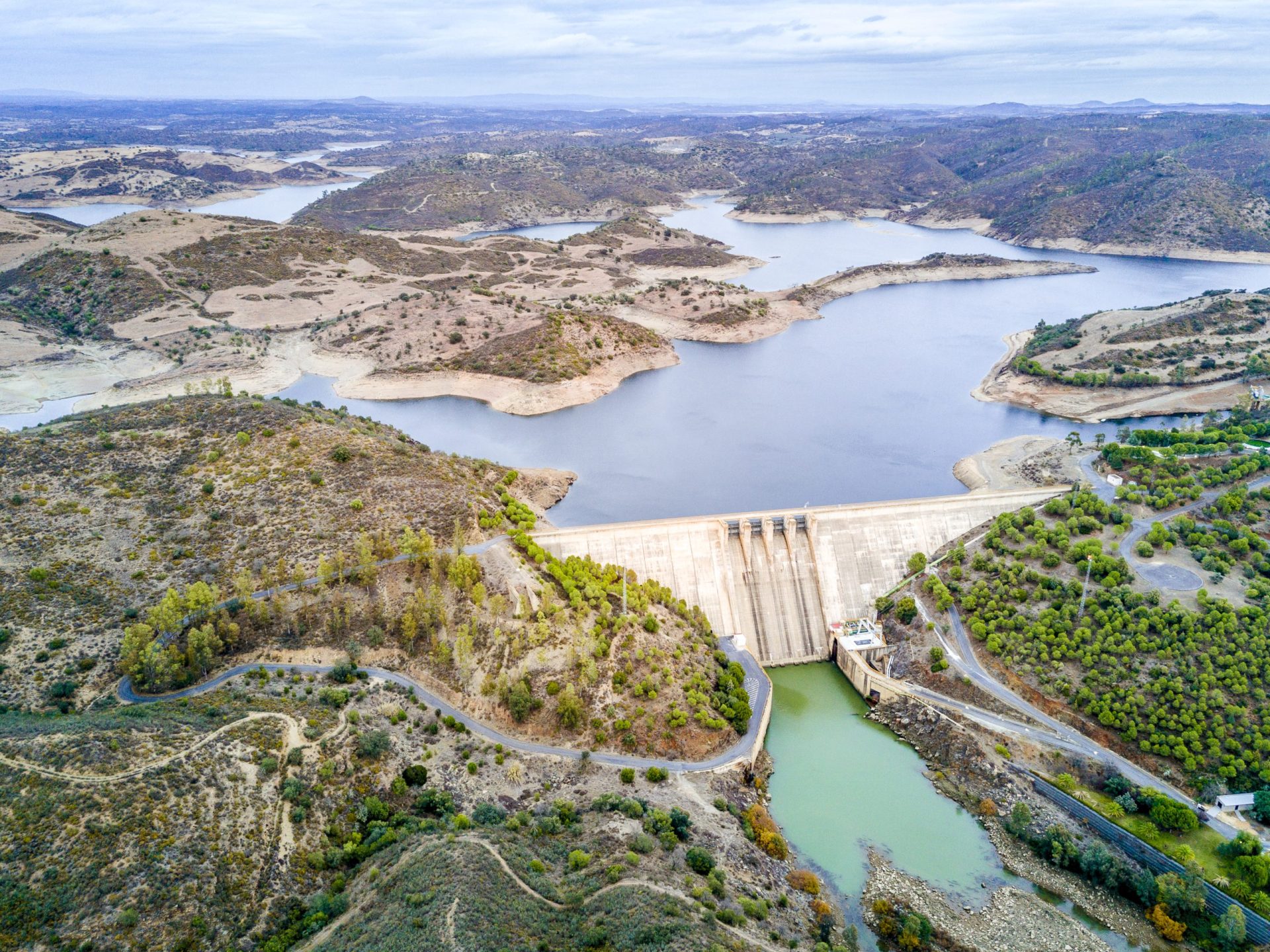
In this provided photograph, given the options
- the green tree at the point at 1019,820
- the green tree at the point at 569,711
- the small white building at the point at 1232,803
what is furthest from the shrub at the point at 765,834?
the small white building at the point at 1232,803

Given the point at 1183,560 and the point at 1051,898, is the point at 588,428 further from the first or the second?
the point at 1051,898

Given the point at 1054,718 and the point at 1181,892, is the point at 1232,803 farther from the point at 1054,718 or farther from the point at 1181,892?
the point at 1054,718

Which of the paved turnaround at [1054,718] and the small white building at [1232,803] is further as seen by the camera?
the paved turnaround at [1054,718]

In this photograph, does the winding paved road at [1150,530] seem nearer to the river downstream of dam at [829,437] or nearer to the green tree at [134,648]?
the river downstream of dam at [829,437]

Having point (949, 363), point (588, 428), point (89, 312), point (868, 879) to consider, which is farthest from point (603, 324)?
point (868, 879)

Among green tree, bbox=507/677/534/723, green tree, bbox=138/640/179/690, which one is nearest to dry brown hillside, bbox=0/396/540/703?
green tree, bbox=138/640/179/690
